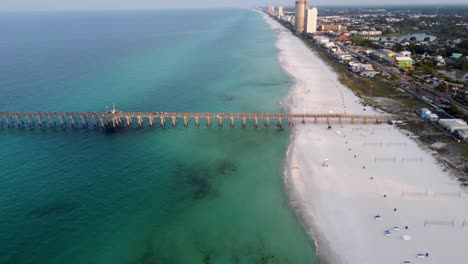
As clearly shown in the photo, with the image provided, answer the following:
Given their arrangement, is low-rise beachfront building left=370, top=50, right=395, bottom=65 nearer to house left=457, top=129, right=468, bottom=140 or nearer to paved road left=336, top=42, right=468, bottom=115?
paved road left=336, top=42, right=468, bottom=115

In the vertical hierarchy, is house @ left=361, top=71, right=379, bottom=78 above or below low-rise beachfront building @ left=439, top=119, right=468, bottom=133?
above

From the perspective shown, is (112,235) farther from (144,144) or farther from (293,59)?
(293,59)

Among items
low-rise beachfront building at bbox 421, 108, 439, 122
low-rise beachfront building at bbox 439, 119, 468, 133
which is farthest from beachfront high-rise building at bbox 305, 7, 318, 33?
low-rise beachfront building at bbox 439, 119, 468, 133

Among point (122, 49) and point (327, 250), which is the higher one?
point (122, 49)

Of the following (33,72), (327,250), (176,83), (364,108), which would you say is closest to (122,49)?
(33,72)

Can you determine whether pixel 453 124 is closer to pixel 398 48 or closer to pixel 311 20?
pixel 398 48

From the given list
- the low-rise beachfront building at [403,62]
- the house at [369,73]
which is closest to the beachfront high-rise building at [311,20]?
the low-rise beachfront building at [403,62]
